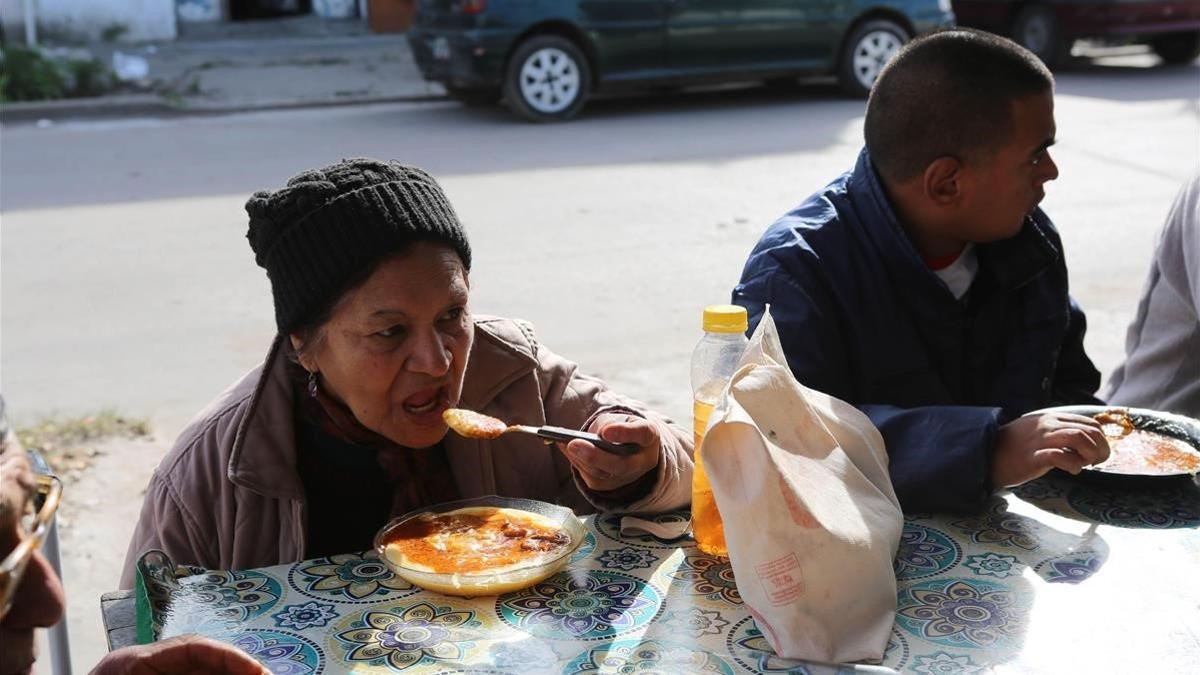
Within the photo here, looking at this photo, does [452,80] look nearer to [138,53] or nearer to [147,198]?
[147,198]

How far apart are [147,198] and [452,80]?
3.64 m

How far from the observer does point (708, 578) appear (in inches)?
75.3

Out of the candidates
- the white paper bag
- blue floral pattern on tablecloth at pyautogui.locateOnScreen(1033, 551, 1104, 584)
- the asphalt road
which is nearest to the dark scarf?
the white paper bag

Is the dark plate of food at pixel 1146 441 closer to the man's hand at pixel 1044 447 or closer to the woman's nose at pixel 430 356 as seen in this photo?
the man's hand at pixel 1044 447

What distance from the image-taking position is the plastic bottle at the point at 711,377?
196 cm

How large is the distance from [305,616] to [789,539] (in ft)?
2.25

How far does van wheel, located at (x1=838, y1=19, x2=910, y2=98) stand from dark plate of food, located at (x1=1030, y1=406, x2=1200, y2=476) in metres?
10.0

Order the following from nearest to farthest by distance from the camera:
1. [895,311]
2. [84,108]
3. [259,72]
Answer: [895,311] < [84,108] < [259,72]

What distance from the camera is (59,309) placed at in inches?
247

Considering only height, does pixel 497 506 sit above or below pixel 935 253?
below

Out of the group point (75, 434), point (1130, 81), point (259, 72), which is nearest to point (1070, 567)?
point (75, 434)

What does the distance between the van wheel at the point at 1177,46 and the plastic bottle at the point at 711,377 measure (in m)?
14.3

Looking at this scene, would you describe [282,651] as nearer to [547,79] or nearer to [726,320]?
[726,320]

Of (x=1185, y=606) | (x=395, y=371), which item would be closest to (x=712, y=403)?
(x=395, y=371)
